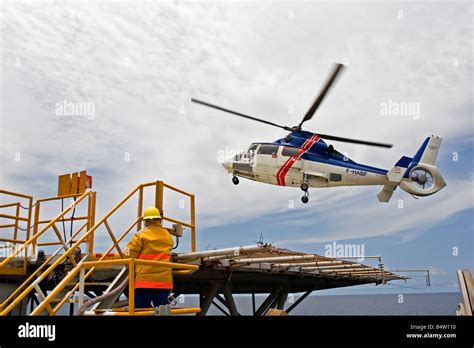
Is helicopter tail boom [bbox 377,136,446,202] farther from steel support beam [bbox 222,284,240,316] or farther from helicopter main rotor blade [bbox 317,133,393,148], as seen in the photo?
steel support beam [bbox 222,284,240,316]

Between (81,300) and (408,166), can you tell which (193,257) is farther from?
(408,166)

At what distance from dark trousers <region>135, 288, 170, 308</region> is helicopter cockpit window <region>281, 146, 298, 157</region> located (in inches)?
718

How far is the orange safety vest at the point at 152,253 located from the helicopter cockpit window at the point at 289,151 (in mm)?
17678

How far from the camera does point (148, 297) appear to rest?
6953 millimetres

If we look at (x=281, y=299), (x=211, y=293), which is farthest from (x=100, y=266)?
(x=281, y=299)

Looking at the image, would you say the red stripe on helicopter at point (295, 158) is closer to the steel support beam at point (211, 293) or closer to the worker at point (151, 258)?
the steel support beam at point (211, 293)

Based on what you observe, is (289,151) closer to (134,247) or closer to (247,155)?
(247,155)

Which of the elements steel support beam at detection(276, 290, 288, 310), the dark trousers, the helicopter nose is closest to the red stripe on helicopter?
the helicopter nose

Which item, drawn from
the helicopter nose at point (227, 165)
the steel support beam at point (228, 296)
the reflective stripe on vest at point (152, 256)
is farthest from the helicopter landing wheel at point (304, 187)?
the reflective stripe on vest at point (152, 256)

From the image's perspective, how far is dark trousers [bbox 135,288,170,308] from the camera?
691 centimetres

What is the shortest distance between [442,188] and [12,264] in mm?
23846
